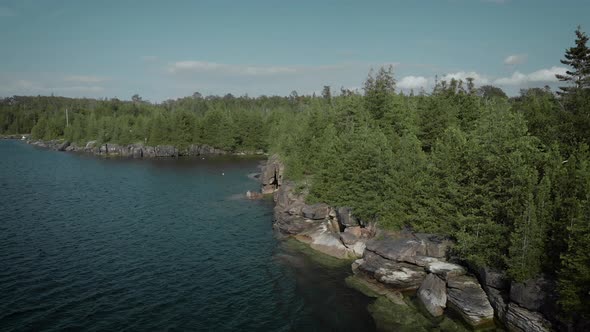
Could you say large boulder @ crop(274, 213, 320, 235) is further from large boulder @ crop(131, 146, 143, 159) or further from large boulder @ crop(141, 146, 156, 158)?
large boulder @ crop(131, 146, 143, 159)

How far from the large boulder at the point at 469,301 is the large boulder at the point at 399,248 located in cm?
549

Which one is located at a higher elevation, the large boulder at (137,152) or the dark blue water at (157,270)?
the large boulder at (137,152)

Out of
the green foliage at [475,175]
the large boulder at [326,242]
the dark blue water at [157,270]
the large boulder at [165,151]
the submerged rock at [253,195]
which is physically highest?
the green foliage at [475,175]

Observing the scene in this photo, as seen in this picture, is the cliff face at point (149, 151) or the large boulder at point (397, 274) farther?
the cliff face at point (149, 151)

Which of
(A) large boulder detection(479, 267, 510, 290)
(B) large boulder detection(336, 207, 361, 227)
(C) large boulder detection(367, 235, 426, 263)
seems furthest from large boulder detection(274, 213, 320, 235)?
(A) large boulder detection(479, 267, 510, 290)

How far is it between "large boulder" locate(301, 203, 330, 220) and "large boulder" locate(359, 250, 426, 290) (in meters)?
18.1

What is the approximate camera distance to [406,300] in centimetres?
4138

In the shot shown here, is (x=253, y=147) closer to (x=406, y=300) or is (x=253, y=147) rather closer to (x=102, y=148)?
(x=102, y=148)

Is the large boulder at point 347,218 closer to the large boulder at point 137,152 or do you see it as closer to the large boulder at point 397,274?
the large boulder at point 397,274

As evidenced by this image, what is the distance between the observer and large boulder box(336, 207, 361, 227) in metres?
57.5

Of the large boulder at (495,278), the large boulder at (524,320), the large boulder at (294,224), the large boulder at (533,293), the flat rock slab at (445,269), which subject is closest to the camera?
the large boulder at (524,320)

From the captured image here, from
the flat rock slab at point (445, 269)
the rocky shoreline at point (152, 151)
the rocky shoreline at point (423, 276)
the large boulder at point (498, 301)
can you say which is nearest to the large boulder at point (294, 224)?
the rocky shoreline at point (423, 276)

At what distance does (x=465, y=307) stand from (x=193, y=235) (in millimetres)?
41666

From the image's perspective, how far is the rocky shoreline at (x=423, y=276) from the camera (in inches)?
1277
